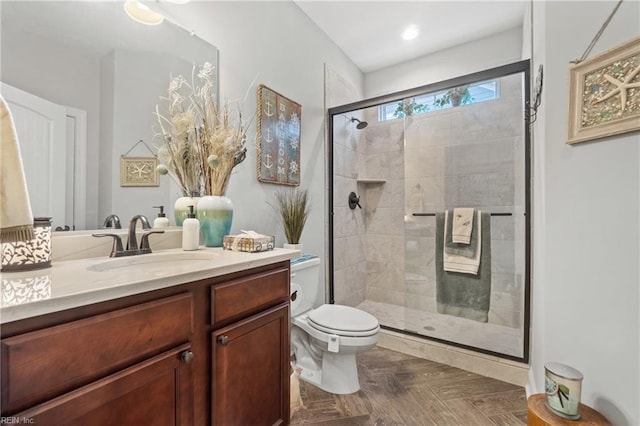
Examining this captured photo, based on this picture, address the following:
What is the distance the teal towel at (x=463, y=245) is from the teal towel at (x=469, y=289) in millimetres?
45

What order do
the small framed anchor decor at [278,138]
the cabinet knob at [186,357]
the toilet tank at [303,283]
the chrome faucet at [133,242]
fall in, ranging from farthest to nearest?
the small framed anchor decor at [278,138], the toilet tank at [303,283], the chrome faucet at [133,242], the cabinet knob at [186,357]

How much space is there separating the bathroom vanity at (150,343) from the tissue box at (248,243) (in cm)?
7

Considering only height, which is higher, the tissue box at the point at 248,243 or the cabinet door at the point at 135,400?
the tissue box at the point at 248,243

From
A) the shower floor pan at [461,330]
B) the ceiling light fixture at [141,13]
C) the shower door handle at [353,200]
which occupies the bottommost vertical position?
the shower floor pan at [461,330]

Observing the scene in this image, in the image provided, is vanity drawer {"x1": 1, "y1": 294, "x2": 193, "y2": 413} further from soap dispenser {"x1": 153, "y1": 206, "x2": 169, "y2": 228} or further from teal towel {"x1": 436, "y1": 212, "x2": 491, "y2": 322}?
teal towel {"x1": 436, "y1": 212, "x2": 491, "y2": 322}

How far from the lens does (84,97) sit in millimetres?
1135

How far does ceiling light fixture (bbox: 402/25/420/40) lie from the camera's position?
7.97 feet

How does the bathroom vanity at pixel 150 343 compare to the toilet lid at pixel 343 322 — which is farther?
the toilet lid at pixel 343 322

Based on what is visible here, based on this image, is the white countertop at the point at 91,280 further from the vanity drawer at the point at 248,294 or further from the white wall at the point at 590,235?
the white wall at the point at 590,235

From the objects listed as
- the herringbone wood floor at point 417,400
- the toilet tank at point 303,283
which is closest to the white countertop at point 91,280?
the toilet tank at point 303,283

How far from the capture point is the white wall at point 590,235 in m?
0.96

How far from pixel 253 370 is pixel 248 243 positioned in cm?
49

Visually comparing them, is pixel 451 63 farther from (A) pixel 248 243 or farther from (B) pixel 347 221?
(A) pixel 248 243

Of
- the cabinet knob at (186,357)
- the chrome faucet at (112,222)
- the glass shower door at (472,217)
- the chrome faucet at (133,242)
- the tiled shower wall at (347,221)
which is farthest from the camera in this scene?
the tiled shower wall at (347,221)
